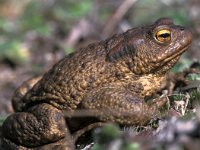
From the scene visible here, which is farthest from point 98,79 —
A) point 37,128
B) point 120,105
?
point 37,128

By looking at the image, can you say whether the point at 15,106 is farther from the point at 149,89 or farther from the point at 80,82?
the point at 149,89

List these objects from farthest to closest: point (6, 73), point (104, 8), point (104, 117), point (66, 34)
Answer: point (104, 8)
point (66, 34)
point (6, 73)
point (104, 117)

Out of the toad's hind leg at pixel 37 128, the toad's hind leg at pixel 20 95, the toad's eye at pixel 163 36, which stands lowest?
the toad's hind leg at pixel 37 128

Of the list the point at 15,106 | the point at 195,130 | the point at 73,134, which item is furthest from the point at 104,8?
the point at 195,130

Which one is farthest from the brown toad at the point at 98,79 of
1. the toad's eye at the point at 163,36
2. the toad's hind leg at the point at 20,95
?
the toad's hind leg at the point at 20,95

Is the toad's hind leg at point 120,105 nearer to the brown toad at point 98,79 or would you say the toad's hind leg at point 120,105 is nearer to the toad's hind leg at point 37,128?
the brown toad at point 98,79

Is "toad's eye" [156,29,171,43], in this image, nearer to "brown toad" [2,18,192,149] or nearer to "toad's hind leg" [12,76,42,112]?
"brown toad" [2,18,192,149]
